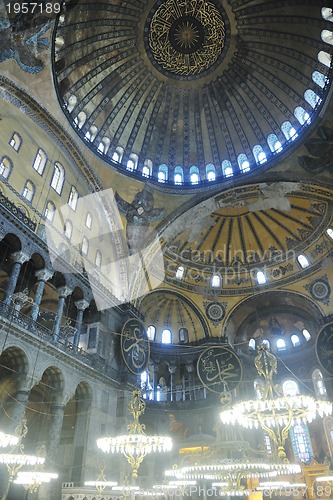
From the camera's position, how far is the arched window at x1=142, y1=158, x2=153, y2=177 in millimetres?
18413

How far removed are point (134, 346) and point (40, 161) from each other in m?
8.39

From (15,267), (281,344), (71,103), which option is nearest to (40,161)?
(71,103)

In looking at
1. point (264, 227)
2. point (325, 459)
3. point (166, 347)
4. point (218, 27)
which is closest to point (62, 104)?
point (218, 27)

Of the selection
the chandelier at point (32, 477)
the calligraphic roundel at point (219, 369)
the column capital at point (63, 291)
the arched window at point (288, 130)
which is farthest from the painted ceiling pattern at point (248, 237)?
the chandelier at point (32, 477)

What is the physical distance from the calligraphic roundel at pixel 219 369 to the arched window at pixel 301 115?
11147 millimetres

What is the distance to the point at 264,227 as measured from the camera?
19.8 m

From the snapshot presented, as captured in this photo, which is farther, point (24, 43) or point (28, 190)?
point (28, 190)

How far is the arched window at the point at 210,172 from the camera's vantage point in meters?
18.8

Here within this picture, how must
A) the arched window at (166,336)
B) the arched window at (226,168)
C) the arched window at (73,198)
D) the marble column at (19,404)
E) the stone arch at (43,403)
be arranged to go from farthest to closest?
1. the arched window at (166,336)
2. the arched window at (226,168)
3. the arched window at (73,198)
4. the stone arch at (43,403)
5. the marble column at (19,404)

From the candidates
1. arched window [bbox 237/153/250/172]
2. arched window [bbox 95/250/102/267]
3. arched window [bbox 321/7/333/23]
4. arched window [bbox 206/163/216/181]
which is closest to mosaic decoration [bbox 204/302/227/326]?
arched window [bbox 206/163/216/181]

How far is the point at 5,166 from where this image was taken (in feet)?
38.3

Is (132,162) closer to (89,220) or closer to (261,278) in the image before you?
(89,220)

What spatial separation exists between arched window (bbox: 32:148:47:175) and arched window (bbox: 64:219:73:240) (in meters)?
2.15

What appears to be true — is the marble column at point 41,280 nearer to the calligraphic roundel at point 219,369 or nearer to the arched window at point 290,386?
the calligraphic roundel at point 219,369
